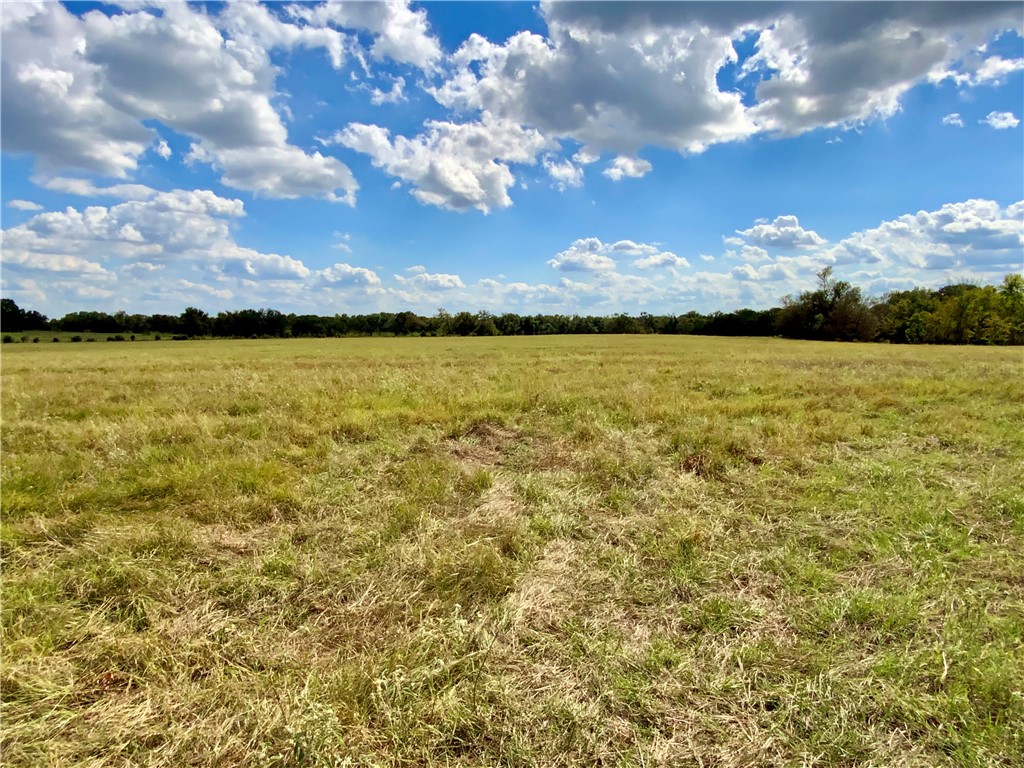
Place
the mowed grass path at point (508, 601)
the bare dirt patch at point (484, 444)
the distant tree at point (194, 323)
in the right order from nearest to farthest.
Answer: the mowed grass path at point (508, 601), the bare dirt patch at point (484, 444), the distant tree at point (194, 323)

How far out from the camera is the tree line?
6731 centimetres

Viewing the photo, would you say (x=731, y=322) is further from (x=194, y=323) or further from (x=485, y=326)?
(x=194, y=323)

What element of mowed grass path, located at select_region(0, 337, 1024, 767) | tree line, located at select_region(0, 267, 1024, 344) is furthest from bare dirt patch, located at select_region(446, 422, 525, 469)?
tree line, located at select_region(0, 267, 1024, 344)

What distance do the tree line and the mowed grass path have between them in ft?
275

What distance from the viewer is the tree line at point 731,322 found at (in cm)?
6731

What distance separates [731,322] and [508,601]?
111066 millimetres

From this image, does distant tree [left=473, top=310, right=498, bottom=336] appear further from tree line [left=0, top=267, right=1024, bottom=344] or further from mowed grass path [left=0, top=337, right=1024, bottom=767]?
mowed grass path [left=0, top=337, right=1024, bottom=767]

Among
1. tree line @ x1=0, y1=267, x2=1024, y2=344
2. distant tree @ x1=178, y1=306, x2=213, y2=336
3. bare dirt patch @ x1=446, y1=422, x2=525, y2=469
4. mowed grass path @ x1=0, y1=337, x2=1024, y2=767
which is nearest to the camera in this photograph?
mowed grass path @ x1=0, y1=337, x2=1024, y2=767

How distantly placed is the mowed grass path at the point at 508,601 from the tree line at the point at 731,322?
83851mm

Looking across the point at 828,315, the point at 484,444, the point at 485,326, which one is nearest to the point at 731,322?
the point at 828,315

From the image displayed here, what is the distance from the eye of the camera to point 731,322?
103 metres

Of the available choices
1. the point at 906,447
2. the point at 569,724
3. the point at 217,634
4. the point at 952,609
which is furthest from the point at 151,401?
the point at 906,447

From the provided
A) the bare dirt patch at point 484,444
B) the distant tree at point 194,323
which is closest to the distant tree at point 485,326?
the distant tree at point 194,323

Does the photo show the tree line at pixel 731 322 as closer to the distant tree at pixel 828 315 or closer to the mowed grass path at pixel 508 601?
the distant tree at pixel 828 315
